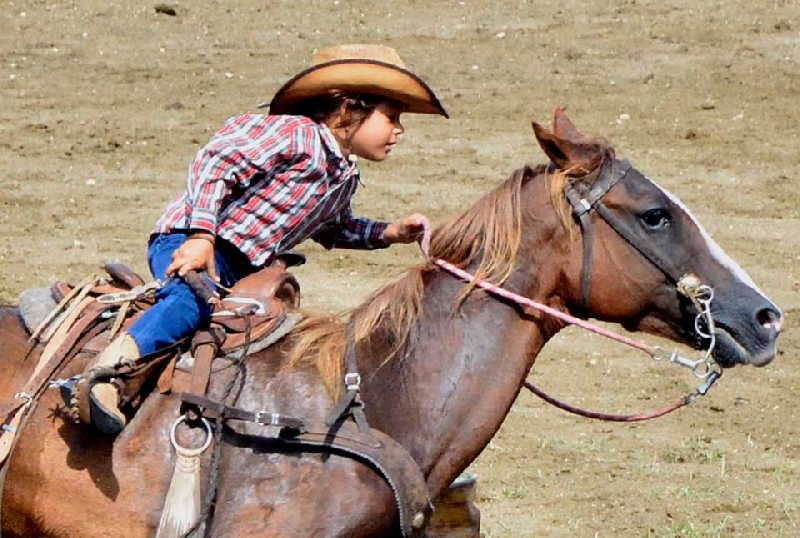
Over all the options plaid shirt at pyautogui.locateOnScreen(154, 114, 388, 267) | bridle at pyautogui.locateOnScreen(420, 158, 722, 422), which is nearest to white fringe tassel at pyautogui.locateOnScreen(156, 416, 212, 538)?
plaid shirt at pyautogui.locateOnScreen(154, 114, 388, 267)

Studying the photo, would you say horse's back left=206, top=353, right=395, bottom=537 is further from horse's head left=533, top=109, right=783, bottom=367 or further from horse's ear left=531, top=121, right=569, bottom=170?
horse's ear left=531, top=121, right=569, bottom=170

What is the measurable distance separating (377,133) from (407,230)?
33cm

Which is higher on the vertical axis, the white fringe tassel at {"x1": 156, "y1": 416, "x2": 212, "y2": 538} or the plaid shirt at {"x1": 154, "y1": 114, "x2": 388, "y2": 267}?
the plaid shirt at {"x1": 154, "y1": 114, "x2": 388, "y2": 267}

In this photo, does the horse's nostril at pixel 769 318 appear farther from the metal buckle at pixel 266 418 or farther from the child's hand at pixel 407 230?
the metal buckle at pixel 266 418

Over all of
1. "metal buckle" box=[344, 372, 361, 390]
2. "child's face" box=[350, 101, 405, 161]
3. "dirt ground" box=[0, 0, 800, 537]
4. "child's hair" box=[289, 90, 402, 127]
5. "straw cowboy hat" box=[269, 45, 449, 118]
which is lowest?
"dirt ground" box=[0, 0, 800, 537]

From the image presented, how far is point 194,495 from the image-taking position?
4.52 metres

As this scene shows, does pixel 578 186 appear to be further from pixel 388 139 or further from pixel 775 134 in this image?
pixel 775 134

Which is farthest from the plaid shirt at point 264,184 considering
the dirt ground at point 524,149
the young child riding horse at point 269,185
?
the dirt ground at point 524,149

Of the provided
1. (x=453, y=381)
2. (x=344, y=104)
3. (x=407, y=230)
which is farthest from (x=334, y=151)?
(x=453, y=381)

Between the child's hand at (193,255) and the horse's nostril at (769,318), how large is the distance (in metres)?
1.52

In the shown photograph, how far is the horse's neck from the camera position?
15.5 feet

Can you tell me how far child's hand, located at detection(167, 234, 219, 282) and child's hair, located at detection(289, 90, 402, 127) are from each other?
0.59m

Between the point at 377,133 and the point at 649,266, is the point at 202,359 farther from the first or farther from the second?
the point at 649,266

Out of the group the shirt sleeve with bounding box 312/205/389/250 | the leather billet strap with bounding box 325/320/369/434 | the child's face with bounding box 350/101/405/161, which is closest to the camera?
the leather billet strap with bounding box 325/320/369/434
